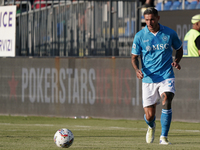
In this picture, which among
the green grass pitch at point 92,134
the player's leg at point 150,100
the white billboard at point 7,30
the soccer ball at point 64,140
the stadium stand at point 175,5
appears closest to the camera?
the soccer ball at point 64,140

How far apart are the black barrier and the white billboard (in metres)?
0.45

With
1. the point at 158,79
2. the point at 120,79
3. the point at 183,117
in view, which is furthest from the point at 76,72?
the point at 158,79

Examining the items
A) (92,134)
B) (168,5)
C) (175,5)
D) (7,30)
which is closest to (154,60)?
(92,134)

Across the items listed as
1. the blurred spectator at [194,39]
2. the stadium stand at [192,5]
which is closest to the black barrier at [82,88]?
the blurred spectator at [194,39]

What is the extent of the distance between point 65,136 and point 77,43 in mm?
6813

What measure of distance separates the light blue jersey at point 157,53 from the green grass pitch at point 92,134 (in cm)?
101

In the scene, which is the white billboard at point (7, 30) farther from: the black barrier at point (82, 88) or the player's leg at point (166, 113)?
the player's leg at point (166, 113)

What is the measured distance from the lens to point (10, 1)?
13.7 m

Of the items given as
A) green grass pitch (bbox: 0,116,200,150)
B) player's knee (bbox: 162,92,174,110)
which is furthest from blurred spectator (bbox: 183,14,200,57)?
player's knee (bbox: 162,92,174,110)

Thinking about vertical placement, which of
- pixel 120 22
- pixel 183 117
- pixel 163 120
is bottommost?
pixel 183 117

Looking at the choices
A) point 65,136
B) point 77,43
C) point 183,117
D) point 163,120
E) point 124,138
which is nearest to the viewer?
point 65,136

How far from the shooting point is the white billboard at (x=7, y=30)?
13.4m

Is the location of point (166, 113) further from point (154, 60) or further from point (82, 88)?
point (82, 88)

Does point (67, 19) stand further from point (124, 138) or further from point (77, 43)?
point (124, 138)
